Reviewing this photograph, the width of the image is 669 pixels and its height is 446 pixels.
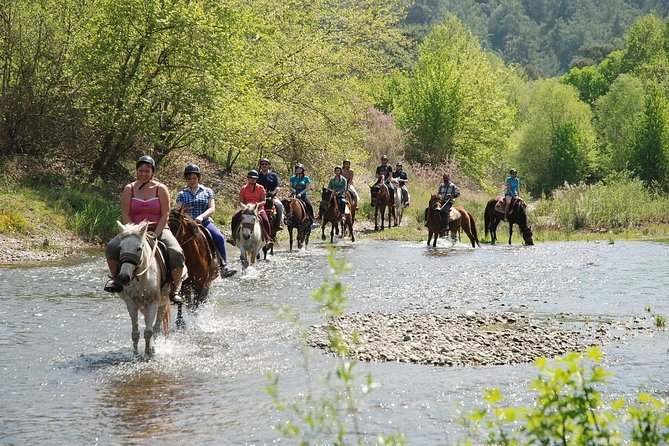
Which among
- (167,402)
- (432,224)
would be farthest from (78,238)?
(167,402)

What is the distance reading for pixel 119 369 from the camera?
1081 cm

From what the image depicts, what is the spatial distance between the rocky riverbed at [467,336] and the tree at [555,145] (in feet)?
206

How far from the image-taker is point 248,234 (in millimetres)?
19281

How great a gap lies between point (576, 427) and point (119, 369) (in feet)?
23.5

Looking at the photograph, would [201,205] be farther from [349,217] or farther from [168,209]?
[349,217]

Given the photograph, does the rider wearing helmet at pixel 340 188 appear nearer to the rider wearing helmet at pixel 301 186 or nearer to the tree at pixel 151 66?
the rider wearing helmet at pixel 301 186

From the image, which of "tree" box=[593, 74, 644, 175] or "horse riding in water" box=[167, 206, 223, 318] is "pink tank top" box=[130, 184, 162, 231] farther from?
"tree" box=[593, 74, 644, 175]

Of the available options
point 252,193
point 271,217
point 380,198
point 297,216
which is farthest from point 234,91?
point 252,193

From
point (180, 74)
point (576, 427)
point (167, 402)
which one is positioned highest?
point (180, 74)

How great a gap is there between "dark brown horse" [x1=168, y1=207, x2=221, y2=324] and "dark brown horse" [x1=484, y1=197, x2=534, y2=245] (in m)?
18.1

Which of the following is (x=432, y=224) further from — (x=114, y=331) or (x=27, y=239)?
(x=114, y=331)

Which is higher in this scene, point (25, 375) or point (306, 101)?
point (306, 101)

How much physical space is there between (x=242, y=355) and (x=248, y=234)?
25.8 ft

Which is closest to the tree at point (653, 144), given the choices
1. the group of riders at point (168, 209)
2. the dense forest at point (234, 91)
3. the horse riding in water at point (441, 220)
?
the dense forest at point (234, 91)
